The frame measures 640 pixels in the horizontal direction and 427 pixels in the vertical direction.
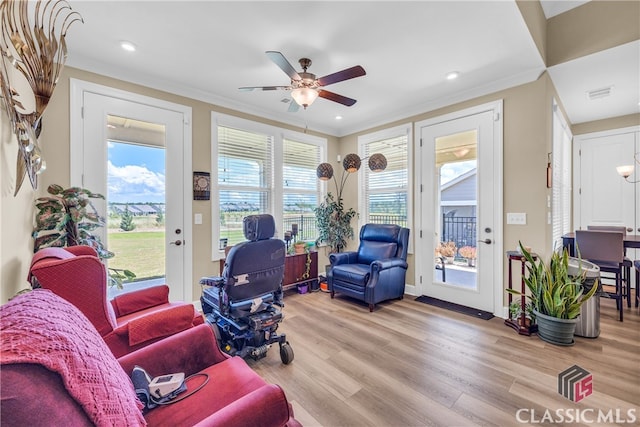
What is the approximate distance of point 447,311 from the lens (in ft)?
11.0

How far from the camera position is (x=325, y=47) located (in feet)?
8.18

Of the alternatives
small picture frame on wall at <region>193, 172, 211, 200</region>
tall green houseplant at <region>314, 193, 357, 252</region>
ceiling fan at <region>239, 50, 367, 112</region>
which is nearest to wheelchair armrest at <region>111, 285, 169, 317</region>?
small picture frame on wall at <region>193, 172, 211, 200</region>

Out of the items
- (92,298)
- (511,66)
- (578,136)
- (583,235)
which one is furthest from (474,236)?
(92,298)

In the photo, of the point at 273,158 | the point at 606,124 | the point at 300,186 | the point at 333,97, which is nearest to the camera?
the point at 333,97

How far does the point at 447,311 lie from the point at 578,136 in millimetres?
3996

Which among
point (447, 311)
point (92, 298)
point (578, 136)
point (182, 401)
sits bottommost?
point (447, 311)

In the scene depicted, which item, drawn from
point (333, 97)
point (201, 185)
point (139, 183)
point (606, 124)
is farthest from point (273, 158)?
point (606, 124)

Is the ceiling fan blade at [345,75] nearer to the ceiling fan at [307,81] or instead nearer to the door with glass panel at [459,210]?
the ceiling fan at [307,81]

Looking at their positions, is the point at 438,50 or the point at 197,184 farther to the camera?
the point at 197,184

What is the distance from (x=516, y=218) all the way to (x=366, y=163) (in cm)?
240

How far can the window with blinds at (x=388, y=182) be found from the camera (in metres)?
4.20

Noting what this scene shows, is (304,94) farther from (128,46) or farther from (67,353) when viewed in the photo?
(67,353)

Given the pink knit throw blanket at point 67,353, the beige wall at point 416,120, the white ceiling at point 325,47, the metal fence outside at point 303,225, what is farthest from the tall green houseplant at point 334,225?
the pink knit throw blanket at point 67,353

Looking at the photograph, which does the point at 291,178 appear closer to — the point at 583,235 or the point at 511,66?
the point at 511,66
